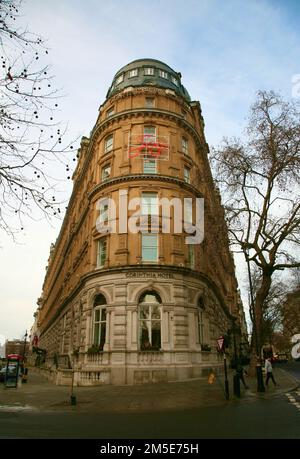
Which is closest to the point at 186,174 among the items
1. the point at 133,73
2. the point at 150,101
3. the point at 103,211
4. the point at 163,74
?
the point at 150,101

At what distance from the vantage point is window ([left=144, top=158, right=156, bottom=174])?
28.0 meters

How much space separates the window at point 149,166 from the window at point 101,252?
20.5ft

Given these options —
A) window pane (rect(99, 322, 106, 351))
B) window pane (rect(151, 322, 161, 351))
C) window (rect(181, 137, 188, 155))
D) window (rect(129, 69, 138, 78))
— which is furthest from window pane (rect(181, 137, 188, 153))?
window pane (rect(99, 322, 106, 351))

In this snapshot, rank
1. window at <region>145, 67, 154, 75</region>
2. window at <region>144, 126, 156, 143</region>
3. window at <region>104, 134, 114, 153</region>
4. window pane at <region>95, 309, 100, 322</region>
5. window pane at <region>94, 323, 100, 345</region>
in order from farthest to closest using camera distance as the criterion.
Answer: window at <region>145, 67, 154, 75</region> → window at <region>104, 134, 114, 153</region> → window at <region>144, 126, 156, 143</region> → window pane at <region>95, 309, 100, 322</region> → window pane at <region>94, 323, 100, 345</region>

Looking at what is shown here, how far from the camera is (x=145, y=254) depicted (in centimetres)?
2553

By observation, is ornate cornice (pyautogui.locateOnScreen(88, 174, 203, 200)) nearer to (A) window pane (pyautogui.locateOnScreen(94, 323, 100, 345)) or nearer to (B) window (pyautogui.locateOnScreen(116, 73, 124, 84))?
(A) window pane (pyautogui.locateOnScreen(94, 323, 100, 345))

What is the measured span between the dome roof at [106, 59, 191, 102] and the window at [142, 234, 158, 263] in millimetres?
14191

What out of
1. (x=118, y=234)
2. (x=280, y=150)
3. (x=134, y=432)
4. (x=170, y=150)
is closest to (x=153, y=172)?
(x=170, y=150)

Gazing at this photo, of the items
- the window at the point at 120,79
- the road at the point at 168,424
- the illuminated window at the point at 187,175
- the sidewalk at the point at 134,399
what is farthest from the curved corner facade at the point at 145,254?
the road at the point at 168,424

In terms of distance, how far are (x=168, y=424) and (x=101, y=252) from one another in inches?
728

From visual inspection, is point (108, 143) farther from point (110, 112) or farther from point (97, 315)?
point (97, 315)

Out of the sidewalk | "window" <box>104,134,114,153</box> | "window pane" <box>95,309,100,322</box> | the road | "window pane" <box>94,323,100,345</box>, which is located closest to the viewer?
the road

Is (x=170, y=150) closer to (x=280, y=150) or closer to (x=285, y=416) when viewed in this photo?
(x=280, y=150)
